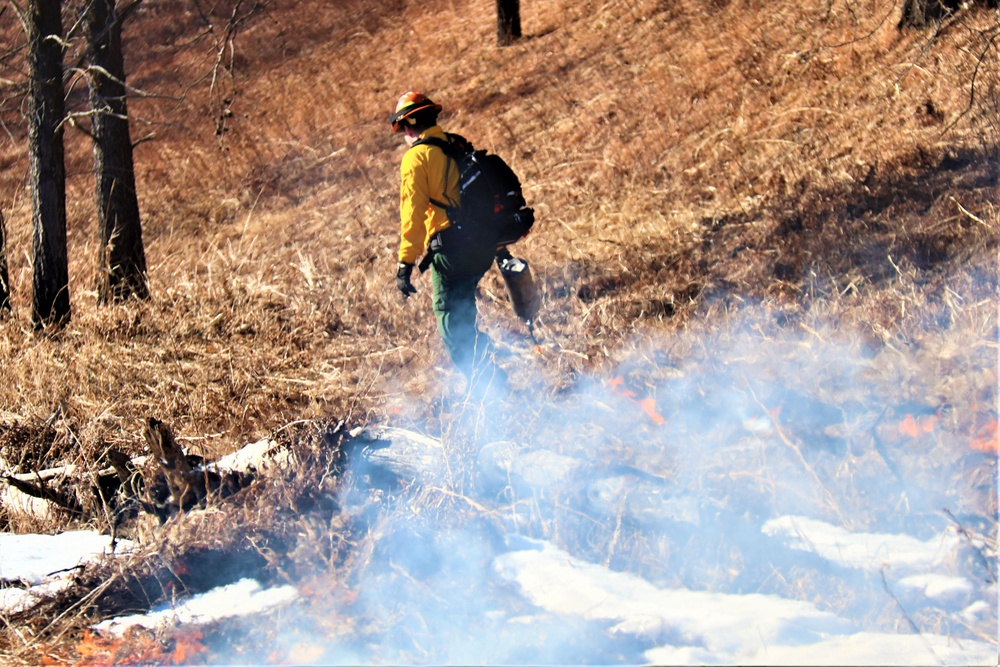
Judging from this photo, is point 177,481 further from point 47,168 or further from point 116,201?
point 47,168

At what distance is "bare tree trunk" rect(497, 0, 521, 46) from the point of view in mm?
13430

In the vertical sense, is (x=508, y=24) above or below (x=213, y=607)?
above

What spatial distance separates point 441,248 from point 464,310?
42 cm

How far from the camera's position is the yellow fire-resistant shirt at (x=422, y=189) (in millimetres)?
5090

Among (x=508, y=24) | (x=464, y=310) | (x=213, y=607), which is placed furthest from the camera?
(x=508, y=24)

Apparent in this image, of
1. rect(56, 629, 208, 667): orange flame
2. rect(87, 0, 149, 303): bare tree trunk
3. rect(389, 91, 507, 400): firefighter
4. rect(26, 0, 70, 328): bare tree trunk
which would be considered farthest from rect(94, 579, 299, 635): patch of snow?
rect(26, 0, 70, 328): bare tree trunk

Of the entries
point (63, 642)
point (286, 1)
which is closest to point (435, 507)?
point (63, 642)

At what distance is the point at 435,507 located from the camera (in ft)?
15.2

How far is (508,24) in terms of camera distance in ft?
44.3

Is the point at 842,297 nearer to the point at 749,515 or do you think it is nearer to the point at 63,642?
the point at 749,515

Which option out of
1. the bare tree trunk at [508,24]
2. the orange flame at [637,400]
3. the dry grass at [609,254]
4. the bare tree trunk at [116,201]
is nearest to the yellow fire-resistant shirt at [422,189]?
the dry grass at [609,254]

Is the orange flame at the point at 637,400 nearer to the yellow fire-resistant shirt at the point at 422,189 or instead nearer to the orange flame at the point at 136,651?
the yellow fire-resistant shirt at the point at 422,189

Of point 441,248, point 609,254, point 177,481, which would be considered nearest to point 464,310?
point 441,248

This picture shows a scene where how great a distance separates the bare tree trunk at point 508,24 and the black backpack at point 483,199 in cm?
879
